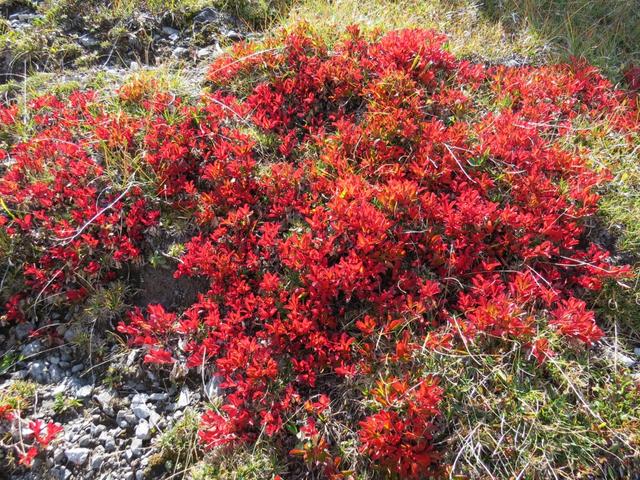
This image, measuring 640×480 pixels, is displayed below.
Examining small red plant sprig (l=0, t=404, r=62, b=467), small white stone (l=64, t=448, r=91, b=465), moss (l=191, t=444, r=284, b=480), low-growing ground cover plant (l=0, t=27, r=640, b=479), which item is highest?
low-growing ground cover plant (l=0, t=27, r=640, b=479)

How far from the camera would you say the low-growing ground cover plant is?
324cm

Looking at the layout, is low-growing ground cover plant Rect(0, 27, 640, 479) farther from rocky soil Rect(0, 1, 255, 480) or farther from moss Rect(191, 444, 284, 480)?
rocky soil Rect(0, 1, 255, 480)

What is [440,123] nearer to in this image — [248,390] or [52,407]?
[248,390]

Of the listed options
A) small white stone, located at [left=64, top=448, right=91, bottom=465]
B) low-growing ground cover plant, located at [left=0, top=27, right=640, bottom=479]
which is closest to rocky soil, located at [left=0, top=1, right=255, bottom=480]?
small white stone, located at [left=64, top=448, right=91, bottom=465]

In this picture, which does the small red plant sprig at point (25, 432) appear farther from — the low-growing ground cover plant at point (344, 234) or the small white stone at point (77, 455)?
the low-growing ground cover plant at point (344, 234)

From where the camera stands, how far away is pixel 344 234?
12.5 feet

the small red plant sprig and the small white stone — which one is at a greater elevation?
the small red plant sprig

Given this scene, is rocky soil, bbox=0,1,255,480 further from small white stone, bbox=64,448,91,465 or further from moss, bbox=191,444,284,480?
moss, bbox=191,444,284,480

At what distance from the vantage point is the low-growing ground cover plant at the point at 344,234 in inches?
128

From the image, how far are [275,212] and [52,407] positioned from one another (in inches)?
89.8

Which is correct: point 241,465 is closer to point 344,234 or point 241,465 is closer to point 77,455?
point 77,455

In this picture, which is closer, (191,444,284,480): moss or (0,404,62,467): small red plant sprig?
(191,444,284,480): moss

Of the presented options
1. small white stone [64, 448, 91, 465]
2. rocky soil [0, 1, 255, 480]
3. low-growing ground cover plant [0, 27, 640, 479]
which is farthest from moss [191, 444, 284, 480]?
small white stone [64, 448, 91, 465]

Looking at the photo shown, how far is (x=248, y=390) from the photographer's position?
329 centimetres
